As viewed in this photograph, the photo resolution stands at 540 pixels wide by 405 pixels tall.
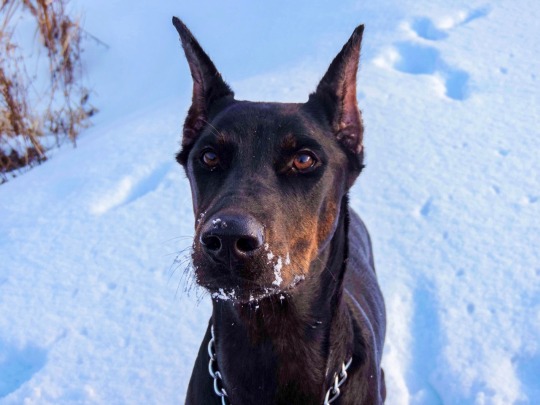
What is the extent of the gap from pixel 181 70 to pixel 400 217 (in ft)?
11.8

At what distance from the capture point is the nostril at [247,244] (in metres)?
1.74

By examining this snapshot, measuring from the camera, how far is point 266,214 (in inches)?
73.5

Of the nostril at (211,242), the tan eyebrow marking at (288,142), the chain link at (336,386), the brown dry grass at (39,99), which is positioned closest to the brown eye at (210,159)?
the tan eyebrow marking at (288,142)

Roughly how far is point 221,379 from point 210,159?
888 millimetres

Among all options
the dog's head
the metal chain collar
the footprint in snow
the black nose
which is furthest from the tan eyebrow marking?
the footprint in snow

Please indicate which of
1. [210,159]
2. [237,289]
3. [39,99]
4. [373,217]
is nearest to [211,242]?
[237,289]

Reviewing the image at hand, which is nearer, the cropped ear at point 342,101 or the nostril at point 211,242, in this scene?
the nostril at point 211,242

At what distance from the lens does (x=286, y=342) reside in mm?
2242

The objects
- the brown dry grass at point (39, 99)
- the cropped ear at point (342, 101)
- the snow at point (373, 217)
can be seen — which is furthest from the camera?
the brown dry grass at point (39, 99)

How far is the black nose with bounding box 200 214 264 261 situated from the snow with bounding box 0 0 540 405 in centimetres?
42

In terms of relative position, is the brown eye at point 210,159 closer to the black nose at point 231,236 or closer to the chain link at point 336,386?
the black nose at point 231,236

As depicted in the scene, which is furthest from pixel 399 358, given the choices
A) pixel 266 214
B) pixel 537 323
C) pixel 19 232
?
pixel 19 232

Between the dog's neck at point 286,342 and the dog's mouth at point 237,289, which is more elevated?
the dog's mouth at point 237,289

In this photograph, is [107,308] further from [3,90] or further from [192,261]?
[3,90]
